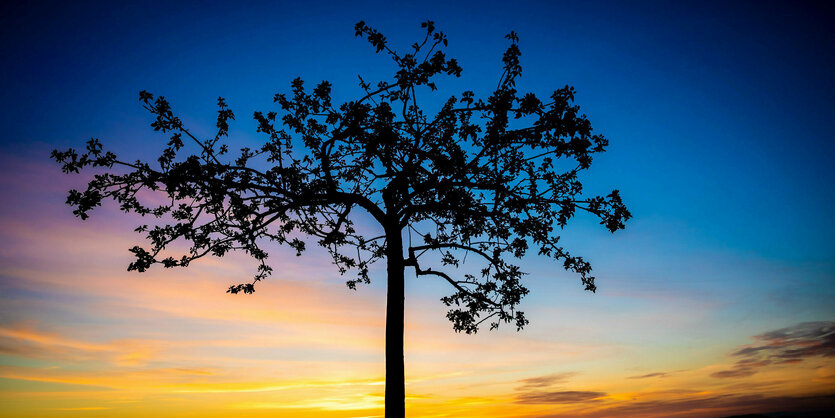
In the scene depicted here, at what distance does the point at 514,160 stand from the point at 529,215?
1.88m

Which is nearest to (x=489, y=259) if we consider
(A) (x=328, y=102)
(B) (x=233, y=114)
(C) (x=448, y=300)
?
(C) (x=448, y=300)

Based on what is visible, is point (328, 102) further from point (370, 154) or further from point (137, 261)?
point (137, 261)

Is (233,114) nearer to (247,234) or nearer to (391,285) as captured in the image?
(247,234)

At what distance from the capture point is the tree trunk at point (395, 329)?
1564 centimetres

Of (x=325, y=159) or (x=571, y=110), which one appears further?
(x=325, y=159)

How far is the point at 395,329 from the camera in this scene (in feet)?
53.6

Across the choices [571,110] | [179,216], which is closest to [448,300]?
[571,110]

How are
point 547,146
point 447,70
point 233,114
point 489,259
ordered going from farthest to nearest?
point 489,259 < point 233,114 < point 547,146 < point 447,70

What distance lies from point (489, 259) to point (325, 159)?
23.2 ft

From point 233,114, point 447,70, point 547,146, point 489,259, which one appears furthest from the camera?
point 489,259

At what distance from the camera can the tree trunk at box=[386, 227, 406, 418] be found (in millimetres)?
15641

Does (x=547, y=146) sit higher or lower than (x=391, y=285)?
higher

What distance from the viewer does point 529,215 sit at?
16.9 metres

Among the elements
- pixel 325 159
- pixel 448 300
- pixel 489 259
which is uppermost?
pixel 325 159
